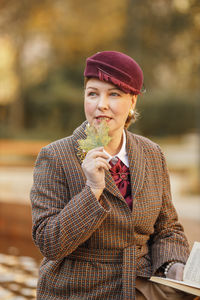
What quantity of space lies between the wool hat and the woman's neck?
0.75 feet

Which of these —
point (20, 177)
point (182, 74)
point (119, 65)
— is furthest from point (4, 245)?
point (182, 74)

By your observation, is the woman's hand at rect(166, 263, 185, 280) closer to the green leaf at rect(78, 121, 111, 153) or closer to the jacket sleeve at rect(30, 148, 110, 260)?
the jacket sleeve at rect(30, 148, 110, 260)

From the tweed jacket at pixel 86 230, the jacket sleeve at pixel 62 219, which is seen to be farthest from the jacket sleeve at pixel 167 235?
the jacket sleeve at pixel 62 219

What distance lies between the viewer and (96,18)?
14.8m

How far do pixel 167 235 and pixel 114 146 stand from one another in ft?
1.52

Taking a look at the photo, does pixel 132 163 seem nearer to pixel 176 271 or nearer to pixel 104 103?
pixel 104 103

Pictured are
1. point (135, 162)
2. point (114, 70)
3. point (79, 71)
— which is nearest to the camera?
point (114, 70)

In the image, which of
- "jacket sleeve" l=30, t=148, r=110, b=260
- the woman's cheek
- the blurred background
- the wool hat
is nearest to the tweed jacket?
"jacket sleeve" l=30, t=148, r=110, b=260

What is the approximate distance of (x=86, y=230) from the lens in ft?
5.38

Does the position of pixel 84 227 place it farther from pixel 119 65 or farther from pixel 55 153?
pixel 119 65

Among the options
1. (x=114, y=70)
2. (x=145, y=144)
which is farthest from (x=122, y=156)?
(x=114, y=70)

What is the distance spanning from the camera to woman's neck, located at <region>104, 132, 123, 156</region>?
191cm

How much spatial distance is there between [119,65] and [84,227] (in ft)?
2.06

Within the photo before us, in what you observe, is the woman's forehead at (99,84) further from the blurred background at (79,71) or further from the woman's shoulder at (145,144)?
the blurred background at (79,71)
